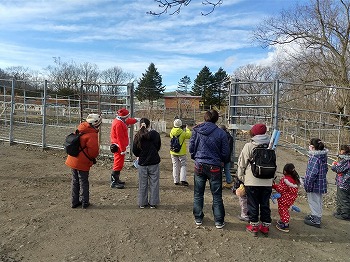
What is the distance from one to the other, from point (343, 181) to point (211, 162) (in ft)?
8.22

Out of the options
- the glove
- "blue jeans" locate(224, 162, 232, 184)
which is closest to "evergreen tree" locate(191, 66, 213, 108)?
"blue jeans" locate(224, 162, 232, 184)

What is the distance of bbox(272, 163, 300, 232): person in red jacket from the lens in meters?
4.34

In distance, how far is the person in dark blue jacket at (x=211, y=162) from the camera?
421 centimetres

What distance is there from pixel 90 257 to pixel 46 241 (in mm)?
766

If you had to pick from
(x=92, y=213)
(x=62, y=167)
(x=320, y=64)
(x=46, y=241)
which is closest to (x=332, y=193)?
(x=92, y=213)

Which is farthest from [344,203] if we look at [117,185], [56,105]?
[56,105]

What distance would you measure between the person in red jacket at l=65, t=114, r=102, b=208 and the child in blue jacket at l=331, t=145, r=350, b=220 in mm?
4079

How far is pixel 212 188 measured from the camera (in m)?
4.22

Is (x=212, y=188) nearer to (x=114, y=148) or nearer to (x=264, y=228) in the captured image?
(x=264, y=228)

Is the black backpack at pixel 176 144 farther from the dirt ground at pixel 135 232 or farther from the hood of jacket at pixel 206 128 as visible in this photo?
the hood of jacket at pixel 206 128

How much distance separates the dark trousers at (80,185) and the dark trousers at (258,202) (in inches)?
103

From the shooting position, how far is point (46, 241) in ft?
12.5

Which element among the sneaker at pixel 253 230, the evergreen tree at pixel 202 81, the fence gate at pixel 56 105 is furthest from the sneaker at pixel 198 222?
the evergreen tree at pixel 202 81

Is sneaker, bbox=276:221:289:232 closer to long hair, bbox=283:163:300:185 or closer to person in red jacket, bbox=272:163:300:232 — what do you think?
person in red jacket, bbox=272:163:300:232
